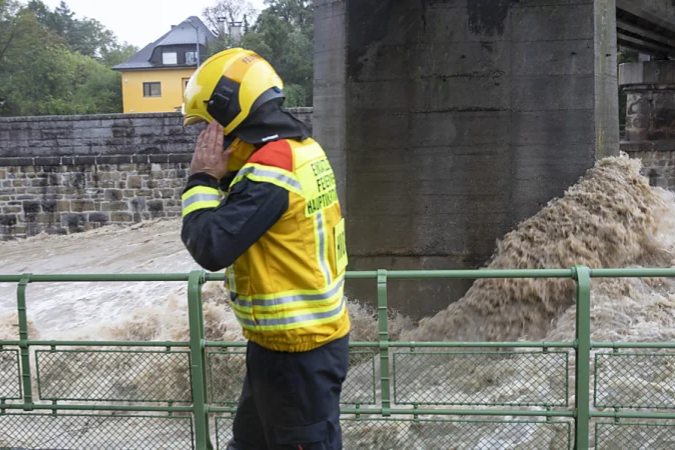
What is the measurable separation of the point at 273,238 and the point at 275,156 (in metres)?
0.29

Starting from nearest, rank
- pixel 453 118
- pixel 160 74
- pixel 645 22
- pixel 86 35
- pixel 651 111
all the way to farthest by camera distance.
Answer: pixel 453 118, pixel 645 22, pixel 651 111, pixel 160 74, pixel 86 35

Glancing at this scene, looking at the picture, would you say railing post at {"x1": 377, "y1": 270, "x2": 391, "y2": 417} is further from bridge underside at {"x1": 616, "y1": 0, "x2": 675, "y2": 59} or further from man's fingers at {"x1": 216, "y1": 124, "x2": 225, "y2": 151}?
bridge underside at {"x1": 616, "y1": 0, "x2": 675, "y2": 59}

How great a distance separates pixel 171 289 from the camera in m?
12.7

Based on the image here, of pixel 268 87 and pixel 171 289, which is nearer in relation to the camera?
pixel 268 87

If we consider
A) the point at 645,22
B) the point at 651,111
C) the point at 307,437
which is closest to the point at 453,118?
the point at 307,437

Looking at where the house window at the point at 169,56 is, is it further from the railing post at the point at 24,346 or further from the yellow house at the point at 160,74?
the railing post at the point at 24,346

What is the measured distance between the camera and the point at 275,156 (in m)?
2.88

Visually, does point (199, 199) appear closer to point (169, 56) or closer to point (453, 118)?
point (453, 118)

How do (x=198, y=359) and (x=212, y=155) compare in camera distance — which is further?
(x=198, y=359)

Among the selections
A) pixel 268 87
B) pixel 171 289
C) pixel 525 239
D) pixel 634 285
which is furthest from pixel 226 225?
pixel 171 289

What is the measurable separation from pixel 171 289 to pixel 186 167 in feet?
25.5

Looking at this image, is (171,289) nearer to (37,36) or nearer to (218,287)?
(218,287)

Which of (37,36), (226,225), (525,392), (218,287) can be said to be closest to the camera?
(226,225)

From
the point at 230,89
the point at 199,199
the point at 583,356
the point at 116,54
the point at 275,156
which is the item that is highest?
the point at 116,54
